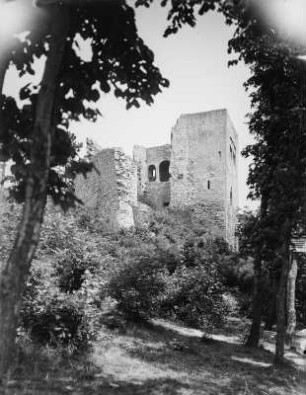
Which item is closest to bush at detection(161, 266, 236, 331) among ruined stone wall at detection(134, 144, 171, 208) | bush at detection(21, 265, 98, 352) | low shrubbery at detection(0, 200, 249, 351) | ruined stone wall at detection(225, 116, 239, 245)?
low shrubbery at detection(0, 200, 249, 351)

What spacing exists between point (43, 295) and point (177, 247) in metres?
12.8

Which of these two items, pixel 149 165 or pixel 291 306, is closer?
pixel 291 306

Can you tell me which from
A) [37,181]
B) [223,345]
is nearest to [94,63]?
[37,181]

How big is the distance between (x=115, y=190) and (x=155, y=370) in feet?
52.4

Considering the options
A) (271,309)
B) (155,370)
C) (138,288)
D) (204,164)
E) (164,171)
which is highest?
(164,171)

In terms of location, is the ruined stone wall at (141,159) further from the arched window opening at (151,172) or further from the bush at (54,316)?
the bush at (54,316)

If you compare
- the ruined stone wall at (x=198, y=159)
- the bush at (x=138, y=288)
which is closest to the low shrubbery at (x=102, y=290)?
the bush at (x=138, y=288)

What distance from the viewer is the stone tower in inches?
1150

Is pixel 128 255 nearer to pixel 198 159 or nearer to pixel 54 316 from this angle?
pixel 54 316

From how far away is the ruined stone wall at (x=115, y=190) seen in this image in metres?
22.6

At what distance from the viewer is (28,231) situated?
4336 mm

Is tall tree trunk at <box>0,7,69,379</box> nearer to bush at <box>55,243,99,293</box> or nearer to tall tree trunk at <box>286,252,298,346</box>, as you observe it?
bush at <box>55,243,99,293</box>

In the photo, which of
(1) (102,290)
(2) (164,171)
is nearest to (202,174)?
(2) (164,171)

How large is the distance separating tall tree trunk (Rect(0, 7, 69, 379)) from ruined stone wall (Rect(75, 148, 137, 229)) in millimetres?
17240
